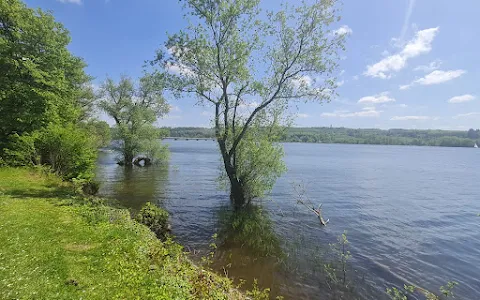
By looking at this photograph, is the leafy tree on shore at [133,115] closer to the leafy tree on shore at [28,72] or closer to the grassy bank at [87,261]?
the leafy tree on shore at [28,72]

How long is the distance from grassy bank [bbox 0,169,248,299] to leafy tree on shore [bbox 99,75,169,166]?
107ft

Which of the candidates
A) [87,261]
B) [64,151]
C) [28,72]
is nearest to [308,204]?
[87,261]

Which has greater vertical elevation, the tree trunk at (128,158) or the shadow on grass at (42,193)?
the shadow on grass at (42,193)

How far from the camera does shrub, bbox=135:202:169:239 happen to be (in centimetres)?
1372

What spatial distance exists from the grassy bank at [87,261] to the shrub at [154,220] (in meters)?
1.70

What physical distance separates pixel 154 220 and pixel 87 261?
6.60 metres

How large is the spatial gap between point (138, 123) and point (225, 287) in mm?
40520

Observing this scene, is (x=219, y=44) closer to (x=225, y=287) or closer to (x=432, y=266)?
(x=225, y=287)

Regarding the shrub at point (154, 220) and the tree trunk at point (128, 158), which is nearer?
the shrub at point (154, 220)

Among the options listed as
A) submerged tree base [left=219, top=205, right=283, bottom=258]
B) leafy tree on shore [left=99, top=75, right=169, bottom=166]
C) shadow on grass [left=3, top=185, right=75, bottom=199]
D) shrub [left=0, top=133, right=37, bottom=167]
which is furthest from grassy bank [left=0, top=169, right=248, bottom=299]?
leafy tree on shore [left=99, top=75, right=169, bottom=166]

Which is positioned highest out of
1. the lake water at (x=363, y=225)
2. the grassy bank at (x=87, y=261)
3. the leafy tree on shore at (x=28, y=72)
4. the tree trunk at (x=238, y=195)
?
the leafy tree on shore at (x=28, y=72)

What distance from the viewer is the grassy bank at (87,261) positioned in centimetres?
628

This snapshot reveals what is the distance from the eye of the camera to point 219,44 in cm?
1831

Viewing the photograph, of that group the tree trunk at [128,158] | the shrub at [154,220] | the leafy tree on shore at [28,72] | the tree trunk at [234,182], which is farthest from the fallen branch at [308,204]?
the tree trunk at [128,158]
